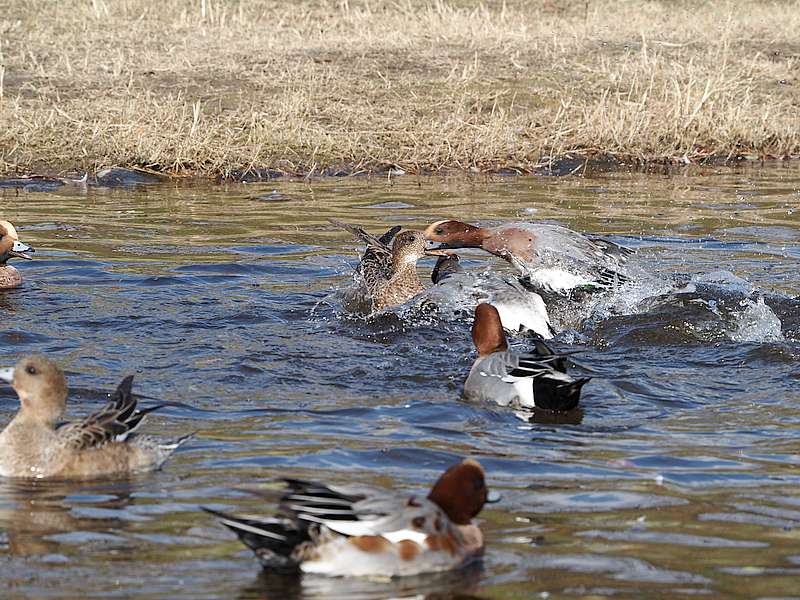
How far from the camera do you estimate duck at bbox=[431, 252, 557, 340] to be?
24.6 feet

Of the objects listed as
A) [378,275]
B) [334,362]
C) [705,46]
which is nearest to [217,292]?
[378,275]

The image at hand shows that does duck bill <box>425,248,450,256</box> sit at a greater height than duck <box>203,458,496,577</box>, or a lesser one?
greater

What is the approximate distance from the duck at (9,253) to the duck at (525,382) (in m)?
3.73

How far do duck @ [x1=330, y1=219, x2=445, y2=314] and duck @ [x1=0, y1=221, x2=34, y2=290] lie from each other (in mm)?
2141

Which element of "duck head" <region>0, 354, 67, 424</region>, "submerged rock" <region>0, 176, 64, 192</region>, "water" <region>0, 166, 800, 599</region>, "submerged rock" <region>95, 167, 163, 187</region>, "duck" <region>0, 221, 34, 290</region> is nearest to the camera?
"water" <region>0, 166, 800, 599</region>

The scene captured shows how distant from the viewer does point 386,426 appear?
18.2 ft

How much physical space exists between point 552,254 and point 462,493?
15.6 feet

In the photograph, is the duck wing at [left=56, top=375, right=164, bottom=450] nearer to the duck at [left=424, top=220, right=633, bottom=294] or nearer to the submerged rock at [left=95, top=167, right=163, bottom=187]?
the duck at [left=424, top=220, right=633, bottom=294]

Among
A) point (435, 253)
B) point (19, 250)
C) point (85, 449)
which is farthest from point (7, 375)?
point (435, 253)

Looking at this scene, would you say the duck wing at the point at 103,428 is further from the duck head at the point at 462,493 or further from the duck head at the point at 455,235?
the duck head at the point at 455,235

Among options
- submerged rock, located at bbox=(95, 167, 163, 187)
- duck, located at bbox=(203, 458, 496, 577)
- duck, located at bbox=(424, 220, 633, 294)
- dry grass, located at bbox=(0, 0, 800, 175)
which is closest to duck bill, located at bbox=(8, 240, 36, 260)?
duck, located at bbox=(424, 220, 633, 294)

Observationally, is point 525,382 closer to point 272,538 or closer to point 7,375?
point 7,375

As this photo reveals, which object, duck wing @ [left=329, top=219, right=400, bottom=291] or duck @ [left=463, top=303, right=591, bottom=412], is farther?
duck wing @ [left=329, top=219, right=400, bottom=291]

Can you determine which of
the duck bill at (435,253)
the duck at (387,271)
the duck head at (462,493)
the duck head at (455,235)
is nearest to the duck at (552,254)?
the duck head at (455,235)
